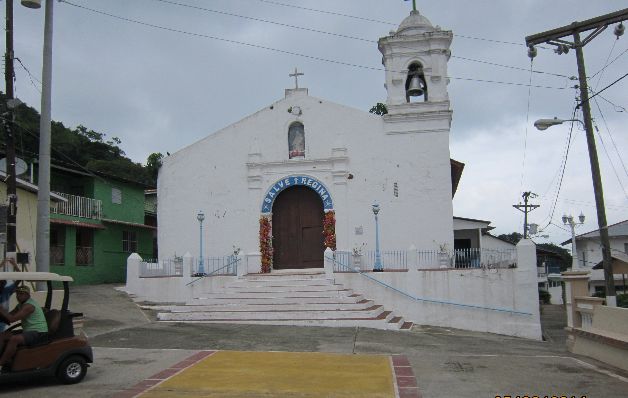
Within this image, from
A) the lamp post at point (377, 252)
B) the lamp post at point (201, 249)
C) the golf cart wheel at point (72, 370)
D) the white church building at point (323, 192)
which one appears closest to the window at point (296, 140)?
the white church building at point (323, 192)

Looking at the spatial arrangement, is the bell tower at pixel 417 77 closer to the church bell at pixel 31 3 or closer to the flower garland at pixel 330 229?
the flower garland at pixel 330 229

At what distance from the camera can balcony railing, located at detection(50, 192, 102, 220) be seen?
927 inches

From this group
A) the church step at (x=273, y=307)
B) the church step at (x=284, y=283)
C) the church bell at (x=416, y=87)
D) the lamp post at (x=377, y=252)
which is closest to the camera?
the church step at (x=273, y=307)

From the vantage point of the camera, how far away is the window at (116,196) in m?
26.7

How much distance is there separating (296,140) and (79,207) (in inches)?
393

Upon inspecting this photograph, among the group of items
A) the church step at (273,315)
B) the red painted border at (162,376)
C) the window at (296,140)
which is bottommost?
the red painted border at (162,376)

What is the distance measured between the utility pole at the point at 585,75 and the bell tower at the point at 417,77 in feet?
16.6

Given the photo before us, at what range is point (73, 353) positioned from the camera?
25.6 feet

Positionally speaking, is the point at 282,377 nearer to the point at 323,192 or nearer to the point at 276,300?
the point at 276,300

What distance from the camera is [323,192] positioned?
20406 mm

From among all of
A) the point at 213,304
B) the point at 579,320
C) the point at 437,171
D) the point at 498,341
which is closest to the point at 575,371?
the point at 579,320

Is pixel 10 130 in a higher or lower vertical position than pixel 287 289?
higher

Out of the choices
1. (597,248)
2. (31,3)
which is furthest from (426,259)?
(597,248)

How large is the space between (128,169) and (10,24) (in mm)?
27644
